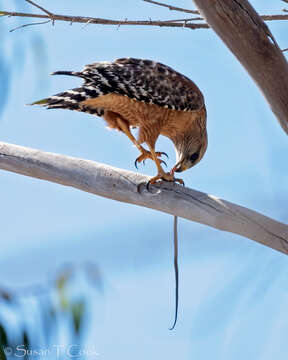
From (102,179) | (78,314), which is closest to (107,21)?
(102,179)

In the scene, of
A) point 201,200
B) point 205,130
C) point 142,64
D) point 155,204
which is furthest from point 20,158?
point 205,130

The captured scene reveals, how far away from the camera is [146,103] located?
11.7 feet

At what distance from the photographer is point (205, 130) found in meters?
4.22

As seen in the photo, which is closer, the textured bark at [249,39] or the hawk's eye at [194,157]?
the textured bark at [249,39]

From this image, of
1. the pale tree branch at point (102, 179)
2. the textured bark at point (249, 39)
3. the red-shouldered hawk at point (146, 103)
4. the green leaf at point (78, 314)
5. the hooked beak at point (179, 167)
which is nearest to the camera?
the textured bark at point (249, 39)

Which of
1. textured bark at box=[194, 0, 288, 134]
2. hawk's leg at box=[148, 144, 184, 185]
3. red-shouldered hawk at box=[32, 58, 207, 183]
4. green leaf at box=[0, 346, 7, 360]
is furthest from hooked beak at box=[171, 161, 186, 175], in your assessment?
textured bark at box=[194, 0, 288, 134]

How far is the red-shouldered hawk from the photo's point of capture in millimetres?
3117

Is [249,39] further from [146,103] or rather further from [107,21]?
[146,103]

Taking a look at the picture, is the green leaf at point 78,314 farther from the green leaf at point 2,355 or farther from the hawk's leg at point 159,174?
the hawk's leg at point 159,174

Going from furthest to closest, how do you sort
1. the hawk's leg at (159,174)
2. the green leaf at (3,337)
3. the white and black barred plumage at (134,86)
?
the white and black barred plumage at (134,86) < the hawk's leg at (159,174) < the green leaf at (3,337)

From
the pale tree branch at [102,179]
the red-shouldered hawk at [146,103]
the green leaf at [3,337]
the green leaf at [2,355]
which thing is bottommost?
the green leaf at [2,355]

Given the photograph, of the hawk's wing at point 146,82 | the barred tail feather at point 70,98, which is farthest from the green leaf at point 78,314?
the hawk's wing at point 146,82

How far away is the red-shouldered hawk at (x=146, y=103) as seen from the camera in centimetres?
312

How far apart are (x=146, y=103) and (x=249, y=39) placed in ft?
5.75
